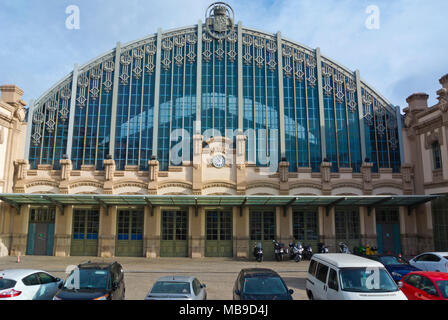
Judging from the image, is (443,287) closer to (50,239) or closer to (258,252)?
(258,252)

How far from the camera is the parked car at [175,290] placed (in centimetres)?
949

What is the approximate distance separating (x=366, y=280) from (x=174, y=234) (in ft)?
61.9

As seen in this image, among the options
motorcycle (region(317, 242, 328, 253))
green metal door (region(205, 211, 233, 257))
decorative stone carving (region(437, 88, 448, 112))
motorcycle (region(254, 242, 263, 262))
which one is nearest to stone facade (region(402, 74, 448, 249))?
decorative stone carving (region(437, 88, 448, 112))

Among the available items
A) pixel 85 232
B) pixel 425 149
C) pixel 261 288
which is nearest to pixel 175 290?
pixel 261 288

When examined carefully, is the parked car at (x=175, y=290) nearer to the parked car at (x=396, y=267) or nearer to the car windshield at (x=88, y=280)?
the car windshield at (x=88, y=280)

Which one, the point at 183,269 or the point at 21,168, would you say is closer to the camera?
the point at 183,269

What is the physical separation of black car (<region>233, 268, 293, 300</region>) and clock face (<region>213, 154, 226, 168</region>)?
16.5 metres

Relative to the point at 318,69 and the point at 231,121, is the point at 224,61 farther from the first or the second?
the point at 318,69

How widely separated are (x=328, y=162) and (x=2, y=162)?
27.5 meters

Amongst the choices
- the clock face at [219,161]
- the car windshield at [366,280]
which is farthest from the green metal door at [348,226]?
the car windshield at [366,280]

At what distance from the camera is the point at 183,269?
20.8 m

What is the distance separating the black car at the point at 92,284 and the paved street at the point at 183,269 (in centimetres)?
276

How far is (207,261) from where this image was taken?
24422 mm

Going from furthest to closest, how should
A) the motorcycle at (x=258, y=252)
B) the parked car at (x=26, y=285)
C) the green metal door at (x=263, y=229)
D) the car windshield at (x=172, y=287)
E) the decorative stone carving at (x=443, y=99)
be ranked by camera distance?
the green metal door at (x=263, y=229) < the decorative stone carving at (x=443, y=99) < the motorcycle at (x=258, y=252) < the parked car at (x=26, y=285) < the car windshield at (x=172, y=287)
